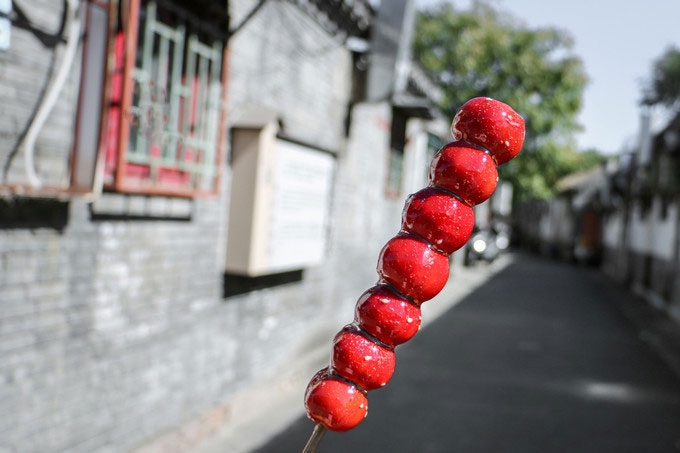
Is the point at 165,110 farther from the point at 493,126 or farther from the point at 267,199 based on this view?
the point at 493,126

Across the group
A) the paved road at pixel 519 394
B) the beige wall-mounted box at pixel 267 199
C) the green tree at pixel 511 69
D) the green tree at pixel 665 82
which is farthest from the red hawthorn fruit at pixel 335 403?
the green tree at pixel 665 82

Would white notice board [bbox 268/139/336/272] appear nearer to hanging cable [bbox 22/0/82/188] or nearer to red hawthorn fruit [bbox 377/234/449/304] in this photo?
hanging cable [bbox 22/0/82/188]

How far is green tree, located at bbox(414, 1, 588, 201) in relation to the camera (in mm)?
26641

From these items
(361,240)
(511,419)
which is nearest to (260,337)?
(511,419)

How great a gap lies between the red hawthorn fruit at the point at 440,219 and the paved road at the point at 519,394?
182 inches

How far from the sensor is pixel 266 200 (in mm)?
6336

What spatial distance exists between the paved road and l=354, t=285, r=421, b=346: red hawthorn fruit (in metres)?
4.47

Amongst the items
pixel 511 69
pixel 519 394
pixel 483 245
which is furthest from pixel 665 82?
pixel 519 394

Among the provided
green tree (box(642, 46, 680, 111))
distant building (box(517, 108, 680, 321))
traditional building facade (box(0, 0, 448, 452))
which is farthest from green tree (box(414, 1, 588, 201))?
traditional building facade (box(0, 0, 448, 452))

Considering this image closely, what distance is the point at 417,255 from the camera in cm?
158

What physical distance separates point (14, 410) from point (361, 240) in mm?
7656

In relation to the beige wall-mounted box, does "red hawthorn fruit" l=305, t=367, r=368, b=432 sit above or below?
below

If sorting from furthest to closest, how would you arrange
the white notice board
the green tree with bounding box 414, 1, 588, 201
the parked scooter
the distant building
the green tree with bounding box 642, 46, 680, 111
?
the green tree with bounding box 642, 46, 680, 111 → the green tree with bounding box 414, 1, 588, 201 → the parked scooter → the distant building → the white notice board

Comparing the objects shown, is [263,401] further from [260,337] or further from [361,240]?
[361,240]
